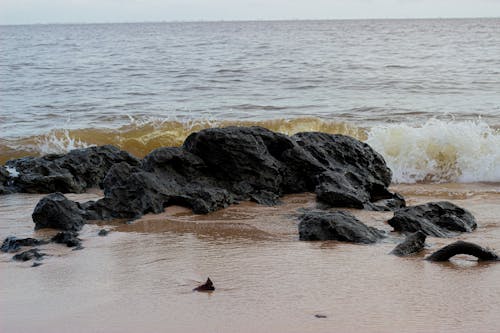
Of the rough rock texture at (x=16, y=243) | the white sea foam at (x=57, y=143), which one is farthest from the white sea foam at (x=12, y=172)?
the rough rock texture at (x=16, y=243)

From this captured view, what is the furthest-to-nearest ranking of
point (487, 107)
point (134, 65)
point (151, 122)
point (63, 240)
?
1. point (134, 65)
2. point (487, 107)
3. point (151, 122)
4. point (63, 240)

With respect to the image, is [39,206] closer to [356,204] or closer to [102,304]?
[102,304]

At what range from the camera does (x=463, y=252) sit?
477 centimetres

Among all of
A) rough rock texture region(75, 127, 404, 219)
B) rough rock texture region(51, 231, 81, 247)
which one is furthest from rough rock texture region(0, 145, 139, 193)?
rough rock texture region(51, 231, 81, 247)

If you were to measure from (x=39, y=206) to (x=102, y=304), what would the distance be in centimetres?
227

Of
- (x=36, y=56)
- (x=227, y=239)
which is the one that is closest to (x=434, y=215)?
(x=227, y=239)

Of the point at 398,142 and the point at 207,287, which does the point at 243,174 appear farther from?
the point at 398,142

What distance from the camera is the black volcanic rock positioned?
21.4 ft

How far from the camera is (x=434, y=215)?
20.0ft

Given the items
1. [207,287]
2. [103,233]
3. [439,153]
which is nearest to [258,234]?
[103,233]

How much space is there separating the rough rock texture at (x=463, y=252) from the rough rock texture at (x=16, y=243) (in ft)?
9.56

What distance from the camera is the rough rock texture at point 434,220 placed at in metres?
5.76

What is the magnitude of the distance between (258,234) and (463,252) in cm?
167

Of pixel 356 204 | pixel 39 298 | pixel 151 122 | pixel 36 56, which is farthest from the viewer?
pixel 36 56
